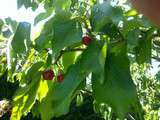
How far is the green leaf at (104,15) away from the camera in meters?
1.09

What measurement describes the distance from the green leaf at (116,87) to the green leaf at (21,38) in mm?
270

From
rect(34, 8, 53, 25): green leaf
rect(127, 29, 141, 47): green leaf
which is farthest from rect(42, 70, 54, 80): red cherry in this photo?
rect(127, 29, 141, 47): green leaf

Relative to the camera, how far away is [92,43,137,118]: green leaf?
1024 millimetres

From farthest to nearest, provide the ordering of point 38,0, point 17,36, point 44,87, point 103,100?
1. point 38,0
2. point 44,87
3. point 17,36
4. point 103,100

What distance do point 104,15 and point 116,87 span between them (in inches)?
7.9

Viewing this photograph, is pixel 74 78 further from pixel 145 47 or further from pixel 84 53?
pixel 145 47

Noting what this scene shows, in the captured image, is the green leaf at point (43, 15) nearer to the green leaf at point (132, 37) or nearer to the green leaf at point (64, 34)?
the green leaf at point (64, 34)

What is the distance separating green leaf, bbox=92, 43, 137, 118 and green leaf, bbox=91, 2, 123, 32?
0.08m

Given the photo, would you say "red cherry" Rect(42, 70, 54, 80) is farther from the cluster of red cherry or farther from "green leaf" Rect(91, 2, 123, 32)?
"green leaf" Rect(91, 2, 123, 32)

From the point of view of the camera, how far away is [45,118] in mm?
1380

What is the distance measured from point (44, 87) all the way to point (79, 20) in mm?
275

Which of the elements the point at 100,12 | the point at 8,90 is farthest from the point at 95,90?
the point at 8,90

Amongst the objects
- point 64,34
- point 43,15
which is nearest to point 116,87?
point 64,34

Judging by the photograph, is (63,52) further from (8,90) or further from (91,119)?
(8,90)
